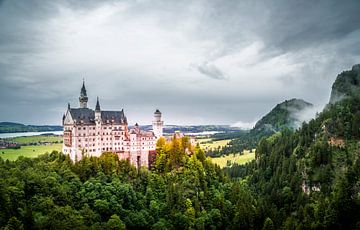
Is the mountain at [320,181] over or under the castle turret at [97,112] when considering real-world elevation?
under

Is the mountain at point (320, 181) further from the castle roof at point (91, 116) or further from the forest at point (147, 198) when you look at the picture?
the castle roof at point (91, 116)

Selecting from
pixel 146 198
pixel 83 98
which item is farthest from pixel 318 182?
pixel 83 98

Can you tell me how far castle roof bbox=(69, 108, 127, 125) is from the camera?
117 metres

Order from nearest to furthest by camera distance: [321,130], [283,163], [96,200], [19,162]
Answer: [96,200] → [19,162] → [283,163] → [321,130]

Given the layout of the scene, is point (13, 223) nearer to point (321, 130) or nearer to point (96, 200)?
point (96, 200)

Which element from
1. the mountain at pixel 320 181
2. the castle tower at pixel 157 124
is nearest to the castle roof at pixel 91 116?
the castle tower at pixel 157 124

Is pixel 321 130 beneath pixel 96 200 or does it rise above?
above

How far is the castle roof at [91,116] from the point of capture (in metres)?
117

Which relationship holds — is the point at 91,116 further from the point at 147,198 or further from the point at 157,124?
the point at 147,198

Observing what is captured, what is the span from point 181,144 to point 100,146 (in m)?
28.5

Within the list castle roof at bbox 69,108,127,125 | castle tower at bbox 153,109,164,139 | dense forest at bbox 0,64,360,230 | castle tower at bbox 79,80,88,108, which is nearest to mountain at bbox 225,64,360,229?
dense forest at bbox 0,64,360,230

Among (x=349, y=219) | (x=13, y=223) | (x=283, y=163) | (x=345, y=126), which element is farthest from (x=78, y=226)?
(x=345, y=126)

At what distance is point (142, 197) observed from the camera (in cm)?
10544

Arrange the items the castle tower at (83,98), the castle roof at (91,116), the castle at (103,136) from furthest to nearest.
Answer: the castle tower at (83,98)
the castle roof at (91,116)
the castle at (103,136)
